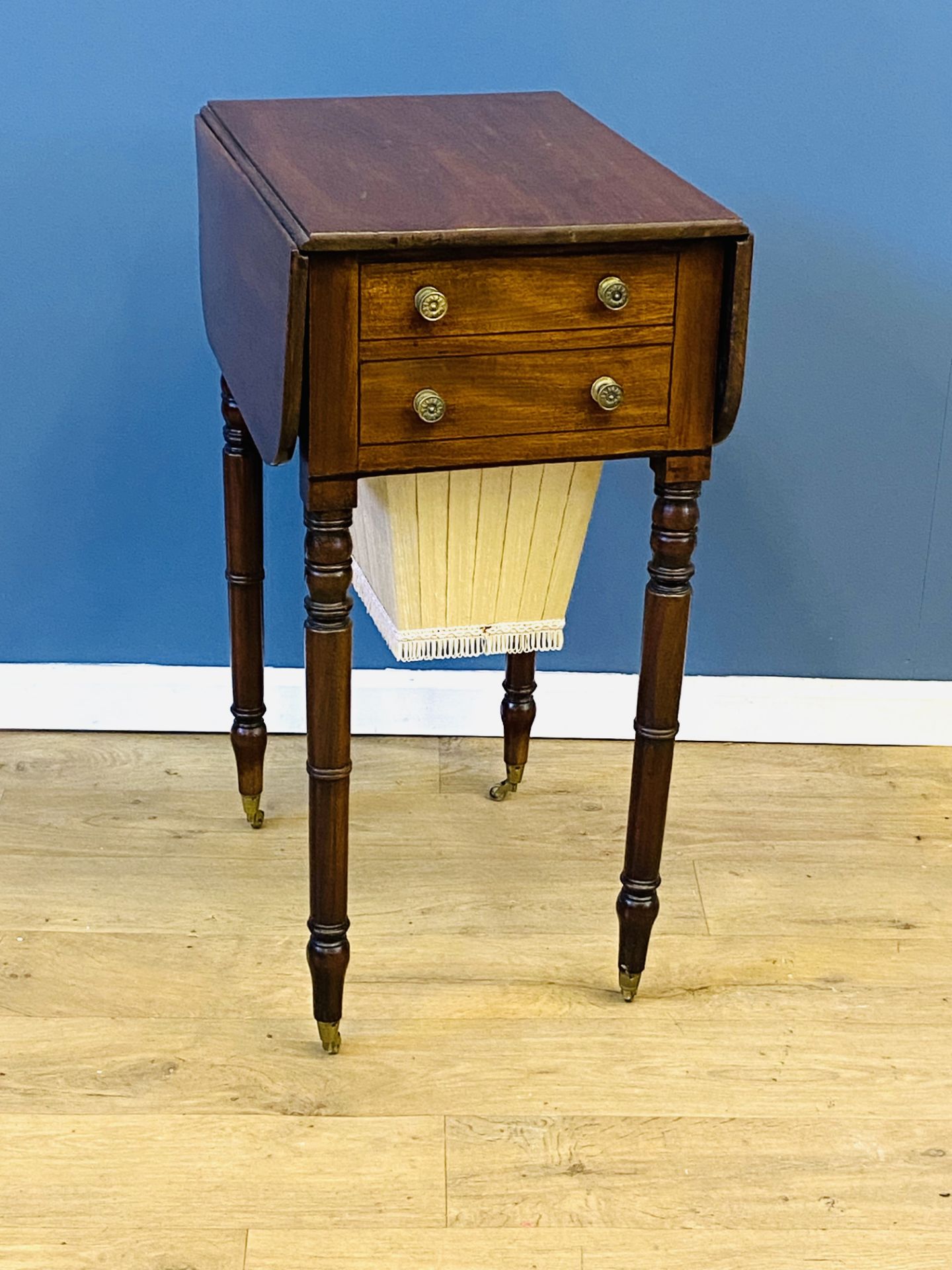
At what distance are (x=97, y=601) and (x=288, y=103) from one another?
789 mm

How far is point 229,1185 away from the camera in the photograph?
4.96 feet

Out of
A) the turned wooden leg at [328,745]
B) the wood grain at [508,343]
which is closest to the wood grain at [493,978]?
the turned wooden leg at [328,745]

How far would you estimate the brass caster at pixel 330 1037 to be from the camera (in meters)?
1.67

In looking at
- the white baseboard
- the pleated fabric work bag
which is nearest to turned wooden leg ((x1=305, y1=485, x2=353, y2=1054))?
the pleated fabric work bag

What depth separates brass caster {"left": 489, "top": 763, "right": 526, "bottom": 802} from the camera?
85.3 inches

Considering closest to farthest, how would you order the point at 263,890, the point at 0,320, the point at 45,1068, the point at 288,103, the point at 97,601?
1. the point at 45,1068
2. the point at 288,103
3. the point at 263,890
4. the point at 0,320
5. the point at 97,601

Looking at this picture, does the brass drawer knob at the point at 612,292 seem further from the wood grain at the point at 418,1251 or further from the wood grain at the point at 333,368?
the wood grain at the point at 418,1251

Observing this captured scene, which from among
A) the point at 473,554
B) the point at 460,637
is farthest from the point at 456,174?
the point at 460,637

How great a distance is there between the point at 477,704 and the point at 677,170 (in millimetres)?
798

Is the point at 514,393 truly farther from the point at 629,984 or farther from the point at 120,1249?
the point at 120,1249

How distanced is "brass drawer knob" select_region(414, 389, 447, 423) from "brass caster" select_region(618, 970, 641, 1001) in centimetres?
71

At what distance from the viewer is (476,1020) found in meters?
1.75

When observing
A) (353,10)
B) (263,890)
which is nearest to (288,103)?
(353,10)

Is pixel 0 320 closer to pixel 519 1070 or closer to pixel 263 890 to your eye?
pixel 263 890
